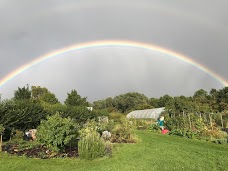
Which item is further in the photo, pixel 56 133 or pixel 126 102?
pixel 126 102

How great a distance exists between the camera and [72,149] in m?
10.4

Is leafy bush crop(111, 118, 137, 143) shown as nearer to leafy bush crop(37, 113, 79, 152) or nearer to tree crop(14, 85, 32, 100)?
leafy bush crop(37, 113, 79, 152)

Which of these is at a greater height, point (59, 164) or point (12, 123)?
point (12, 123)

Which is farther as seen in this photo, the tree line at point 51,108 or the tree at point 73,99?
the tree at point 73,99

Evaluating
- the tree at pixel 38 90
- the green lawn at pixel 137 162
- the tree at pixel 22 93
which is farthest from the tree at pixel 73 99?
the green lawn at pixel 137 162

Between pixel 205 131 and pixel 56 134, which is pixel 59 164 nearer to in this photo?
pixel 56 134

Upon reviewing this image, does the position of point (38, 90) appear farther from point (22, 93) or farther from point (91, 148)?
point (91, 148)

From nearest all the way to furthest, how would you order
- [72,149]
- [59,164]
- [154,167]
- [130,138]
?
[154,167] < [59,164] < [72,149] < [130,138]

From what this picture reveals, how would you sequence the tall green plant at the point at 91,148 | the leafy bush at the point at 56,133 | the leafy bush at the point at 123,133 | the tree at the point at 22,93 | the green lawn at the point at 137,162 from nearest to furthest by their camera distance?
the green lawn at the point at 137,162 < the tall green plant at the point at 91,148 < the leafy bush at the point at 56,133 < the leafy bush at the point at 123,133 < the tree at the point at 22,93

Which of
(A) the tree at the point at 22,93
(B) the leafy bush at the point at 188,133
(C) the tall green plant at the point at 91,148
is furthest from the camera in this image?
(A) the tree at the point at 22,93

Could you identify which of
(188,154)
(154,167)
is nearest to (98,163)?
(154,167)

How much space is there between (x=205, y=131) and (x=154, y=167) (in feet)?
33.1

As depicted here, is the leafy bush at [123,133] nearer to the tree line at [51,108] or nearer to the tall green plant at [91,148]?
the tree line at [51,108]

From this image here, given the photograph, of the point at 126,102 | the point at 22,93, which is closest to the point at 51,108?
the point at 22,93
